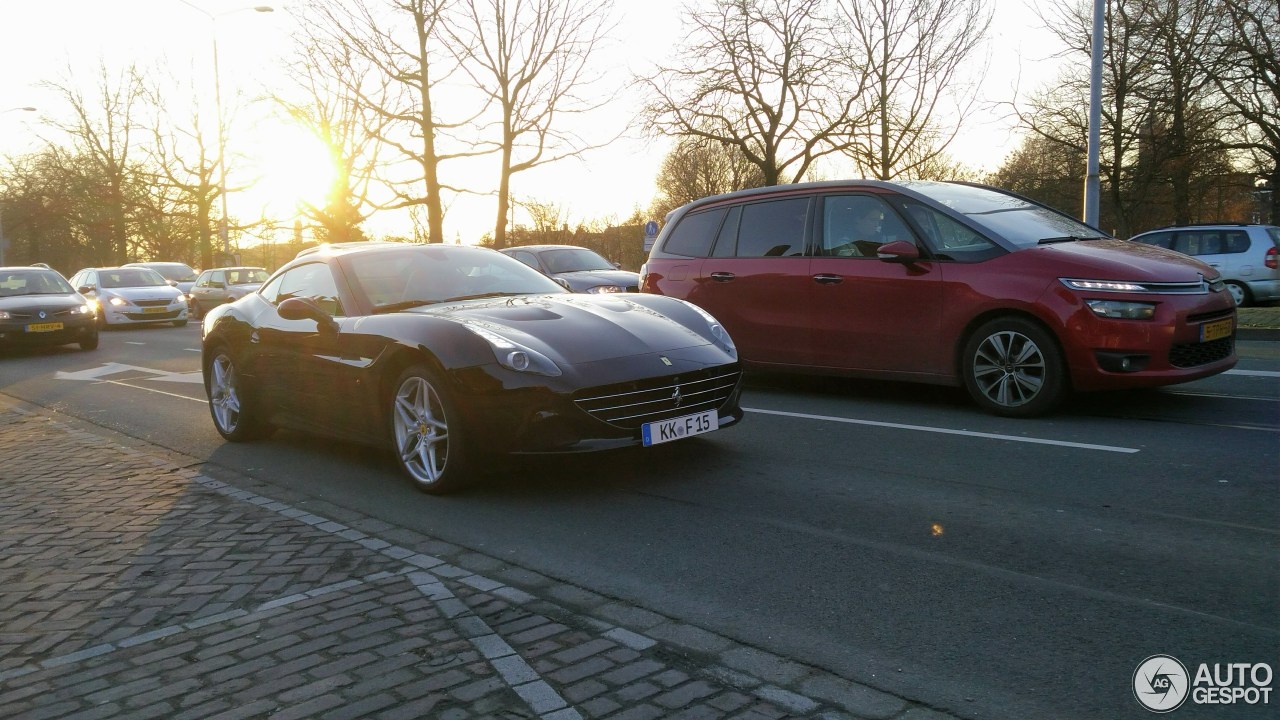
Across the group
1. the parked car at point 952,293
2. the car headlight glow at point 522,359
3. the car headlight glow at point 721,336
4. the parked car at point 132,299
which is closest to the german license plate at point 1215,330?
the parked car at point 952,293

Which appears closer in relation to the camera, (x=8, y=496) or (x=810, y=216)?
(x=8, y=496)

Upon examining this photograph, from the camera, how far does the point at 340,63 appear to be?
26875 millimetres

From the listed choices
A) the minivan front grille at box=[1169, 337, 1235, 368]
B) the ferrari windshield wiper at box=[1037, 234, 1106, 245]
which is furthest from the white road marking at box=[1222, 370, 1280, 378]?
the ferrari windshield wiper at box=[1037, 234, 1106, 245]

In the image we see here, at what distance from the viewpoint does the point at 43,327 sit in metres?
17.5

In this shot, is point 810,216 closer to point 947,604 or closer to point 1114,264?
point 1114,264

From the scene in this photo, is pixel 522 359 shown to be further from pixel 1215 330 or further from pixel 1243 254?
pixel 1243 254

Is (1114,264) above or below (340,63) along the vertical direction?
below

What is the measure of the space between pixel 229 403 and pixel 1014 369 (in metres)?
5.93

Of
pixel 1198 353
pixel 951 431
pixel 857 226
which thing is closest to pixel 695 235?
pixel 857 226

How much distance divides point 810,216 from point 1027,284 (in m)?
2.06

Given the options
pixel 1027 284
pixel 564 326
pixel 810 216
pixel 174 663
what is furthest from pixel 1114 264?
pixel 174 663

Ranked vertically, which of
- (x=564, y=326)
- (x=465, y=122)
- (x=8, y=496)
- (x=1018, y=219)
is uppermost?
(x=465, y=122)

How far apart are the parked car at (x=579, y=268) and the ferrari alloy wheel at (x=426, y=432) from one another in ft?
33.6

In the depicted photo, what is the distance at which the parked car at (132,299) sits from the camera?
78.0 ft
